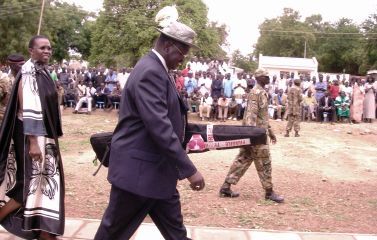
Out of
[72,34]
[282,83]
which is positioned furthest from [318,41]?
[282,83]

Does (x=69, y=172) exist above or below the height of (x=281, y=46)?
below

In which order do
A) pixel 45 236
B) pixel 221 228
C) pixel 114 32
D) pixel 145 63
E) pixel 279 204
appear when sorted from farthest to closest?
1. pixel 114 32
2. pixel 279 204
3. pixel 221 228
4. pixel 45 236
5. pixel 145 63

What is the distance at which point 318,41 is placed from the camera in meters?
65.8

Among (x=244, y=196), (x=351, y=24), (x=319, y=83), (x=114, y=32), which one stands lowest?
(x=244, y=196)

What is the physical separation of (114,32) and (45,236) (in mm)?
27602

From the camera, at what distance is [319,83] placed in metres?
18.1

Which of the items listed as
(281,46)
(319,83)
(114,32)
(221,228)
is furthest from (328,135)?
(281,46)

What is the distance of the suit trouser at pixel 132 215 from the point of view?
123 inches

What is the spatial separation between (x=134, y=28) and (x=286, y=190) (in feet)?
77.6

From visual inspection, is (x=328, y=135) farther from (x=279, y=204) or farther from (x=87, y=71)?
(x=87, y=71)

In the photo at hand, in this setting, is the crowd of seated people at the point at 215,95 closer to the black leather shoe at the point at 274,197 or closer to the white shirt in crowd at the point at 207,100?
the white shirt in crowd at the point at 207,100

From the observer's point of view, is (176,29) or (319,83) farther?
(319,83)

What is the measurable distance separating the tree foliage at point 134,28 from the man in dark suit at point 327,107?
41.5ft

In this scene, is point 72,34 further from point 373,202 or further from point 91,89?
point 373,202
